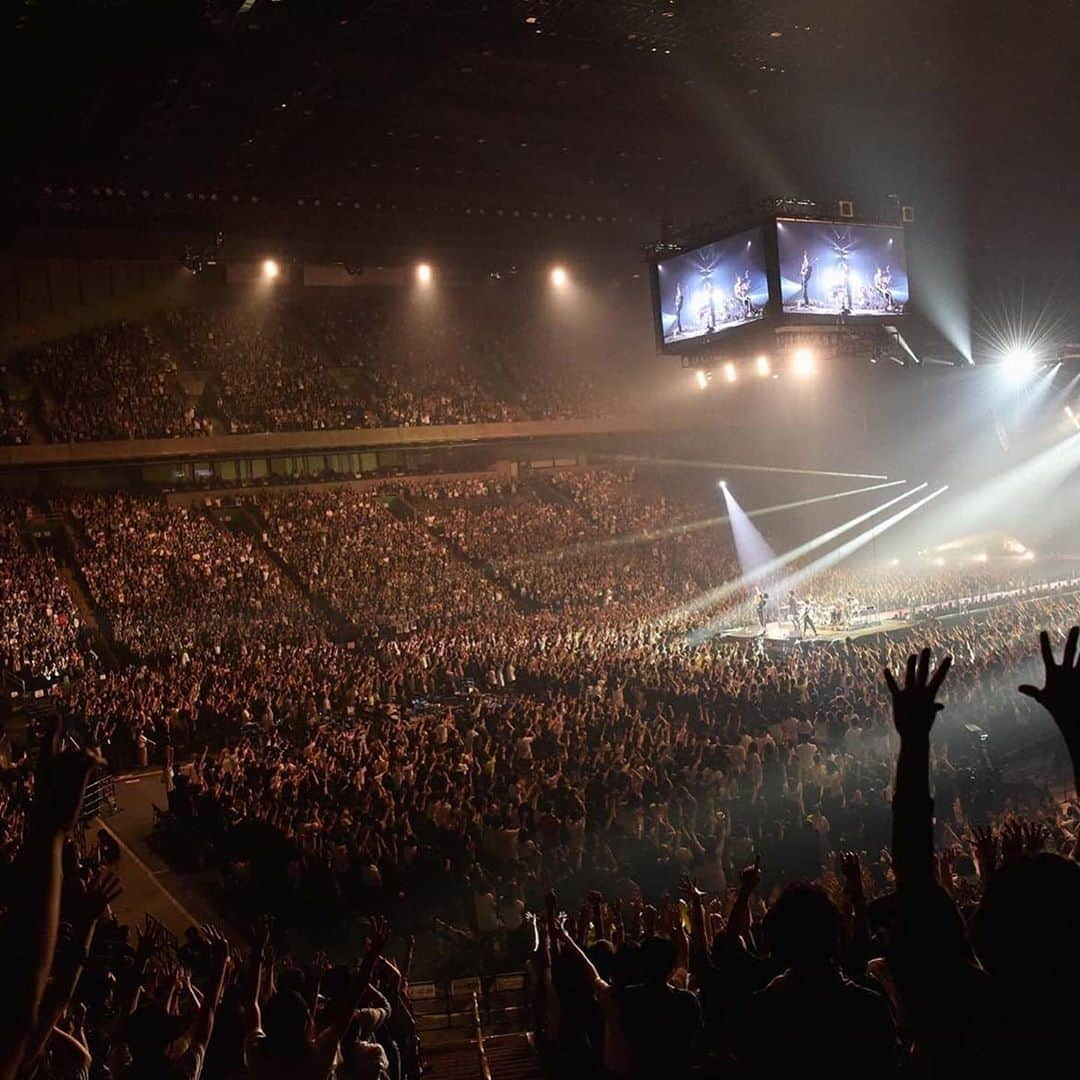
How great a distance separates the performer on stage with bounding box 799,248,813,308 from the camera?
23200 millimetres

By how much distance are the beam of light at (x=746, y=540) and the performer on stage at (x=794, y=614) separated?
8.52 meters

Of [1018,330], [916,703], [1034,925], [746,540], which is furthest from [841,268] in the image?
[1034,925]

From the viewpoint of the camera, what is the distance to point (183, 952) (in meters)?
5.59

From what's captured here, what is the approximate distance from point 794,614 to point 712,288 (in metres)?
7.68

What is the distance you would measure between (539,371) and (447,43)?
2167 cm

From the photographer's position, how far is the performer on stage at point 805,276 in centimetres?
2320

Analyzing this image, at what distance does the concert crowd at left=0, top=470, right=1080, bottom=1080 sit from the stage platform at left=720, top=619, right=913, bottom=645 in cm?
77

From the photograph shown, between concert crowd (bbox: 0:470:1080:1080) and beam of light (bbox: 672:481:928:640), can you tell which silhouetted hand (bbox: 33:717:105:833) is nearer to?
concert crowd (bbox: 0:470:1080:1080)

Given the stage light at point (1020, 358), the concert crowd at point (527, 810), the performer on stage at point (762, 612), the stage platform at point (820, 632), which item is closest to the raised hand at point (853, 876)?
the concert crowd at point (527, 810)

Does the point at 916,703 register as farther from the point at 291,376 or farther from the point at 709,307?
the point at 291,376

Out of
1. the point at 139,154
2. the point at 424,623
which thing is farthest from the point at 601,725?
the point at 139,154

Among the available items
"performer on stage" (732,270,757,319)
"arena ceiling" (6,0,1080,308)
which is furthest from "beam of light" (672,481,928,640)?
"arena ceiling" (6,0,1080,308)

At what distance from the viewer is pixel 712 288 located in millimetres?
24547

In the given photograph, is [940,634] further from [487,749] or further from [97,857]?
[97,857]
